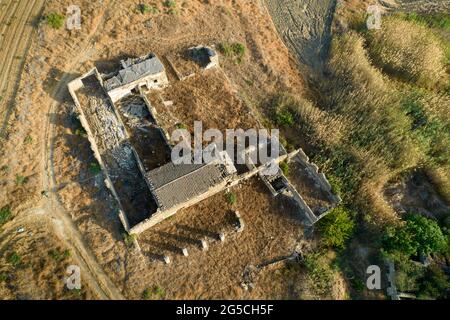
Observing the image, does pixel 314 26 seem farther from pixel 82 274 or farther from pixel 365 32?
pixel 82 274

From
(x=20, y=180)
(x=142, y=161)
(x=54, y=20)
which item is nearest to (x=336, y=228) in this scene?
(x=142, y=161)

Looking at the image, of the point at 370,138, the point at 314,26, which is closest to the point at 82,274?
the point at 370,138

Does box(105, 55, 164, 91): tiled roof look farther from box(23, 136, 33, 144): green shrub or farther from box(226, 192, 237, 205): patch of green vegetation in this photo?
box(226, 192, 237, 205): patch of green vegetation

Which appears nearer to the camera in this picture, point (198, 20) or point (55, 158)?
point (55, 158)

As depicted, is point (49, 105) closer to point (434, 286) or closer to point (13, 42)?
point (13, 42)

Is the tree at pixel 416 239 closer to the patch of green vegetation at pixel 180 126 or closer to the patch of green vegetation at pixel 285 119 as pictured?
the patch of green vegetation at pixel 285 119
